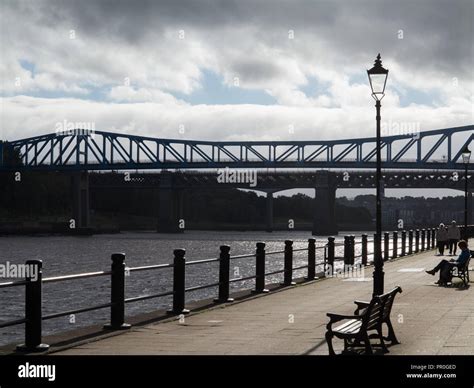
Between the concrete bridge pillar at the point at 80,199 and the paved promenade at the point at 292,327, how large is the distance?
11579 centimetres

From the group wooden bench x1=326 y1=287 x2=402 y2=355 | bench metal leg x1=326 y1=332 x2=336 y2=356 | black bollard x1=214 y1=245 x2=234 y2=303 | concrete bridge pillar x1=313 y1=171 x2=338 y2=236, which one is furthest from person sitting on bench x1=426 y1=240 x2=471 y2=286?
concrete bridge pillar x1=313 y1=171 x2=338 y2=236

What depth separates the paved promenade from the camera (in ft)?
37.2

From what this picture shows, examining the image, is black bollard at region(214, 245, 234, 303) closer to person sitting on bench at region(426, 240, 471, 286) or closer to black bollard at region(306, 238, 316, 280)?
black bollard at region(306, 238, 316, 280)

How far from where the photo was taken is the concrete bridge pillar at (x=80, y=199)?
133375 mm

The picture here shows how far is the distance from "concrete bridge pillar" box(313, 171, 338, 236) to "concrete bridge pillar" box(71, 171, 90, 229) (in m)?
34.9

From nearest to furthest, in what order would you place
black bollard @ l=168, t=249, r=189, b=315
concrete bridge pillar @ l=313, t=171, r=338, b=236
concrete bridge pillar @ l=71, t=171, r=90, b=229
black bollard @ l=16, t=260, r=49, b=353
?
1. black bollard @ l=16, t=260, r=49, b=353
2. black bollard @ l=168, t=249, r=189, b=315
3. concrete bridge pillar @ l=313, t=171, r=338, b=236
4. concrete bridge pillar @ l=71, t=171, r=90, b=229

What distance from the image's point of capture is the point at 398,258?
3469cm

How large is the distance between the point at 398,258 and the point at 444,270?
13425 millimetres

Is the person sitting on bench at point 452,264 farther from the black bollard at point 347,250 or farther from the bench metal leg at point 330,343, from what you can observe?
the bench metal leg at point 330,343

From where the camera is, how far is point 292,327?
13.5 metres

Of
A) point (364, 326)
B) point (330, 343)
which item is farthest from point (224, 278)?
point (364, 326)

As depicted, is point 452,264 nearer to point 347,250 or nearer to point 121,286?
point 347,250
